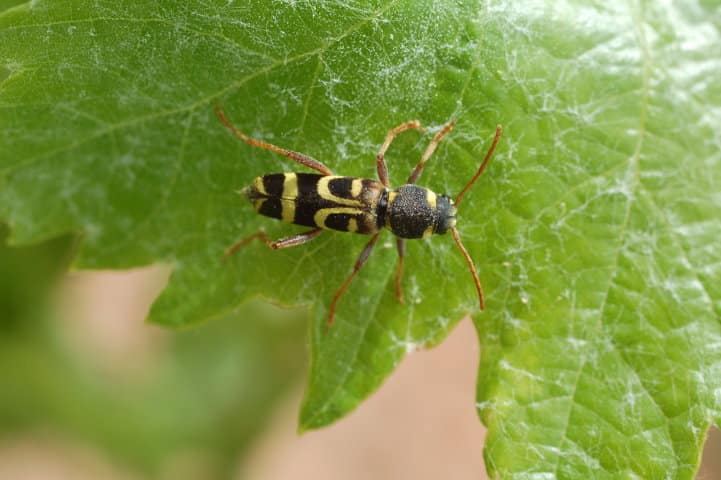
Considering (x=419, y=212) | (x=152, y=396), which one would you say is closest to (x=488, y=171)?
(x=419, y=212)

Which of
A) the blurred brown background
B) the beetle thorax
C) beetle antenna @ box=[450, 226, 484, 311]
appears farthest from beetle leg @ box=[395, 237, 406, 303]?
the blurred brown background

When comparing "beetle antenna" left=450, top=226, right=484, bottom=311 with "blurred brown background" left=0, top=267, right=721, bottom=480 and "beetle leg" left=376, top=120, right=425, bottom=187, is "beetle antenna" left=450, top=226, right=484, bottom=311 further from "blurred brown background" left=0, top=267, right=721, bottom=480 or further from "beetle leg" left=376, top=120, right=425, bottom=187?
"blurred brown background" left=0, top=267, right=721, bottom=480

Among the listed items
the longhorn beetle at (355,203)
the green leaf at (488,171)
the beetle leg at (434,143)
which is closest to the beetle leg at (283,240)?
the longhorn beetle at (355,203)

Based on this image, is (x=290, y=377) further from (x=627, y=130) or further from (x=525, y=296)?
(x=627, y=130)

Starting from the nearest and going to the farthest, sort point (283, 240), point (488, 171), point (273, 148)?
1. point (273, 148)
2. point (488, 171)
3. point (283, 240)

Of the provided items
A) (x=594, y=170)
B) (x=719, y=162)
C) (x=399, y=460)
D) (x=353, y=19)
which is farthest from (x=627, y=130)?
(x=399, y=460)

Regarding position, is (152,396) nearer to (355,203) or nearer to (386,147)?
(355,203)

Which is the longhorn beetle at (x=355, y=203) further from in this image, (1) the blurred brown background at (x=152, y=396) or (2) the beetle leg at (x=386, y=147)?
(1) the blurred brown background at (x=152, y=396)
